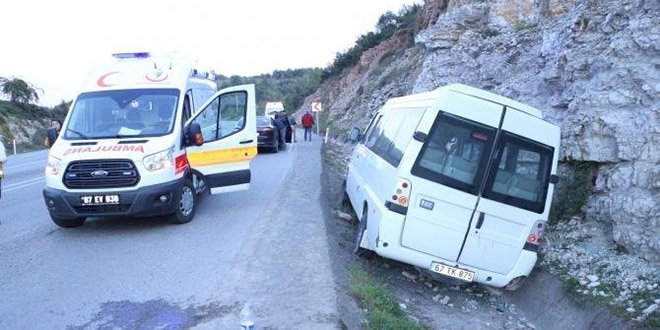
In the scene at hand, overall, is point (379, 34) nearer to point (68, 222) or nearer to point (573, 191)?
point (573, 191)

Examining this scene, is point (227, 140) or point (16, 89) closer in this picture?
point (227, 140)

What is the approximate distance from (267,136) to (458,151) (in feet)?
56.7

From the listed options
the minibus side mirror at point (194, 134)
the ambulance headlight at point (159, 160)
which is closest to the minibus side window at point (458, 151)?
the ambulance headlight at point (159, 160)

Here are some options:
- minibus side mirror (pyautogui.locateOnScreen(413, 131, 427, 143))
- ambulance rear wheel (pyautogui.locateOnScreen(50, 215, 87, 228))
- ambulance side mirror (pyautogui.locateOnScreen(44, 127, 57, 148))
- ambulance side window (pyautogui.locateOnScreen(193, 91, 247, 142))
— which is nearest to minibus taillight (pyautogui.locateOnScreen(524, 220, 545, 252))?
minibus side mirror (pyautogui.locateOnScreen(413, 131, 427, 143))

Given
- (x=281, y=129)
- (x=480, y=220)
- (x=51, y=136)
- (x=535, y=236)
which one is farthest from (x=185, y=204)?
(x=281, y=129)

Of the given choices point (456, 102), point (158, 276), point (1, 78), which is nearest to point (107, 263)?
point (158, 276)

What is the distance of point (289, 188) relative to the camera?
12.7 metres

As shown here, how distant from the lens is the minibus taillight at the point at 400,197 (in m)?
6.36

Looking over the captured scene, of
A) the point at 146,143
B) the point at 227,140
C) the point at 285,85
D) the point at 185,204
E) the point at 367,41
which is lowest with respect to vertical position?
the point at 285,85

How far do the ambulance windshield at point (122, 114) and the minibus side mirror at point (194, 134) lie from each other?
310mm

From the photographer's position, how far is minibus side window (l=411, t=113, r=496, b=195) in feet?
21.1

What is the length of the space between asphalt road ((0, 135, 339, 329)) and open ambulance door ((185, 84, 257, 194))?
2.12 feet

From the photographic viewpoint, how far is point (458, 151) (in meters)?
6.50

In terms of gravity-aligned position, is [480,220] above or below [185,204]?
above
